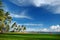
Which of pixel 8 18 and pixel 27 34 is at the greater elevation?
pixel 8 18

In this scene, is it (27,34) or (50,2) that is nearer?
(50,2)

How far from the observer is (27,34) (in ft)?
44.5

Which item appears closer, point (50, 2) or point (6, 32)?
point (50, 2)

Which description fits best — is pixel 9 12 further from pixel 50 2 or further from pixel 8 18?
pixel 50 2

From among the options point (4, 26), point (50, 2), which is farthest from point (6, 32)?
point (50, 2)

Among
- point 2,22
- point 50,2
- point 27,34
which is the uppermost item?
point 50,2

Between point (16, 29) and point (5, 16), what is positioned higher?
point (5, 16)

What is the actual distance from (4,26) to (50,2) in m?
4.11

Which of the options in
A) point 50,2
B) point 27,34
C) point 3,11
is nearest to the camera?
point 50,2

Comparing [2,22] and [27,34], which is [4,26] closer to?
[2,22]

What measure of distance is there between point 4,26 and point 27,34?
200 cm

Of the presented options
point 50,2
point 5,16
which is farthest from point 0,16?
point 50,2

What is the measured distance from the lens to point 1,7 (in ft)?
41.9

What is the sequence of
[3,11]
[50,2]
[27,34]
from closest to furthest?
[50,2] < [3,11] < [27,34]
